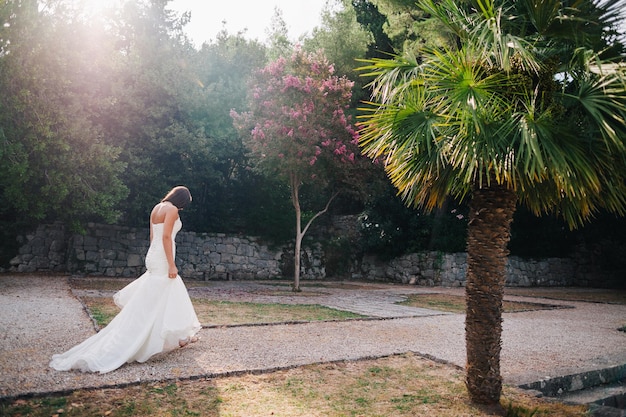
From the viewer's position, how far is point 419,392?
410 centimetres

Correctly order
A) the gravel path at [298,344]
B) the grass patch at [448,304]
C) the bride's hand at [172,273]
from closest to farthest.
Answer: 1. the gravel path at [298,344]
2. the bride's hand at [172,273]
3. the grass patch at [448,304]

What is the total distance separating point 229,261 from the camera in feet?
56.3

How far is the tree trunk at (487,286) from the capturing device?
3.76 meters

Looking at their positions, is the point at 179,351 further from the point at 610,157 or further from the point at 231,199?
the point at 231,199

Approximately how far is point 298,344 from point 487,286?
2800 mm

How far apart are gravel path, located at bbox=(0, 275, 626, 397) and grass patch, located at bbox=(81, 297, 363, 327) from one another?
32 cm

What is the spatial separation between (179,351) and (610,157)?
452 centimetres

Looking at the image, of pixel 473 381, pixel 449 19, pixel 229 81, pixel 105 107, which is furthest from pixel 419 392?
pixel 229 81

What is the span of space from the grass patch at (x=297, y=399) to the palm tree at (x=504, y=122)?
390mm

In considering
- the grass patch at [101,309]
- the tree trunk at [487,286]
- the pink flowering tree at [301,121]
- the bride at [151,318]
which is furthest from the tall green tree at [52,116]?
the tree trunk at [487,286]

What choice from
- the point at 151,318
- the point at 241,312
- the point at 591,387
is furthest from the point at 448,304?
the point at 151,318

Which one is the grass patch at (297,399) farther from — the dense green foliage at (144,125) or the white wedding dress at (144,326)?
the dense green foliage at (144,125)

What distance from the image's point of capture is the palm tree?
332 cm

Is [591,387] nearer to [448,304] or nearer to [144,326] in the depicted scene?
[144,326]
